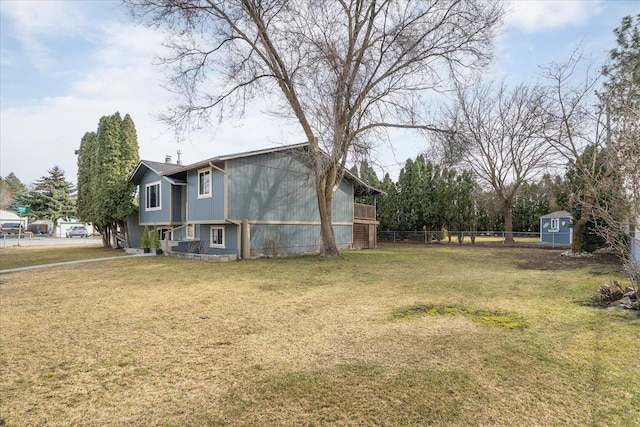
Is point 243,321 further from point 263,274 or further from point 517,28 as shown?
point 517,28

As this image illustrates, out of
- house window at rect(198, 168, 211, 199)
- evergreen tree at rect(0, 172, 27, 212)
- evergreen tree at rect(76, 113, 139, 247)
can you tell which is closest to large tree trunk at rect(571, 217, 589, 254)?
house window at rect(198, 168, 211, 199)

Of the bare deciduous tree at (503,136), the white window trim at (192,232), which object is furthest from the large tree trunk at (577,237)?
the white window trim at (192,232)

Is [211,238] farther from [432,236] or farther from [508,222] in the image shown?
[508,222]

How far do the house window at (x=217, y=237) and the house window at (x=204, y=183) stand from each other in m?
1.61

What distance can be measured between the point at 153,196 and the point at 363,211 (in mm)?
12365

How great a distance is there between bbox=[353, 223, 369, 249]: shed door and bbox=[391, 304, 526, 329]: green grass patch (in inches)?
565

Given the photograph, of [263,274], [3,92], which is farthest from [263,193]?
[3,92]

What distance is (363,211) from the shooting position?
838 inches

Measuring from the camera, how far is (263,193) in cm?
1539

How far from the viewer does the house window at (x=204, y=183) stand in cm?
1494

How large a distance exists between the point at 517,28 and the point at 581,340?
523 inches

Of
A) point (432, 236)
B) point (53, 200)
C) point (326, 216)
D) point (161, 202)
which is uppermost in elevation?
point (53, 200)

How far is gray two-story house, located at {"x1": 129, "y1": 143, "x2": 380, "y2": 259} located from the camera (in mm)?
14438

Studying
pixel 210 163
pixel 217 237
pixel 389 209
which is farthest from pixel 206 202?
pixel 389 209
